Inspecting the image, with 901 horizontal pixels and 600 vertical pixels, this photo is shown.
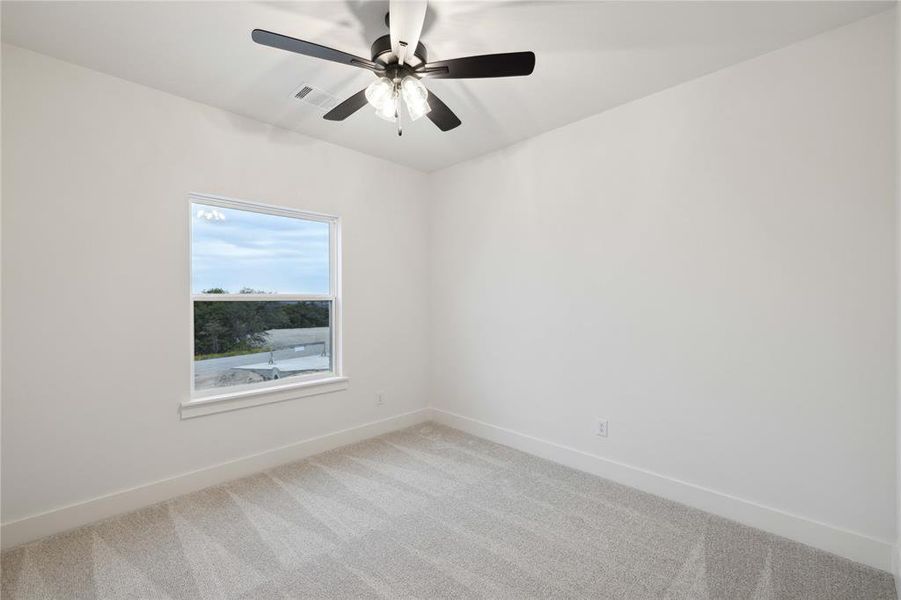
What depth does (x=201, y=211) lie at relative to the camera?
295cm

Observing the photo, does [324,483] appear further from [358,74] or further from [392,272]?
[358,74]

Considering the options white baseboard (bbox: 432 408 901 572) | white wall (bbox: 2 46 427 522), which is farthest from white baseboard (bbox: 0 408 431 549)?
white baseboard (bbox: 432 408 901 572)

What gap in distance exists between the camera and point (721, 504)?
2.45 m

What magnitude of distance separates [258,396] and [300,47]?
7.87 ft

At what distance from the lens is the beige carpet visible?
1.89 metres

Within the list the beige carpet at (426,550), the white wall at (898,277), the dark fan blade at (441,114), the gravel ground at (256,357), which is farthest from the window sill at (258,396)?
the white wall at (898,277)

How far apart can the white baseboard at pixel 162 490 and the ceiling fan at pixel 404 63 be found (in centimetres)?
255

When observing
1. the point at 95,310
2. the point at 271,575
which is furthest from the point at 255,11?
the point at 271,575

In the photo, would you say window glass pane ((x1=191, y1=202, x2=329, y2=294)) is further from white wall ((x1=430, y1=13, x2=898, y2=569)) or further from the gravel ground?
white wall ((x1=430, y1=13, x2=898, y2=569))

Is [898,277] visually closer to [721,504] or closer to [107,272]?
[721,504]

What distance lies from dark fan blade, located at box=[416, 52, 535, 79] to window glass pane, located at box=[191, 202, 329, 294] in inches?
75.5

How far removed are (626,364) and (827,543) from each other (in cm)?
131

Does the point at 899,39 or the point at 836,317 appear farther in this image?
the point at 836,317

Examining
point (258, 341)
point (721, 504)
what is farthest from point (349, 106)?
point (721, 504)
